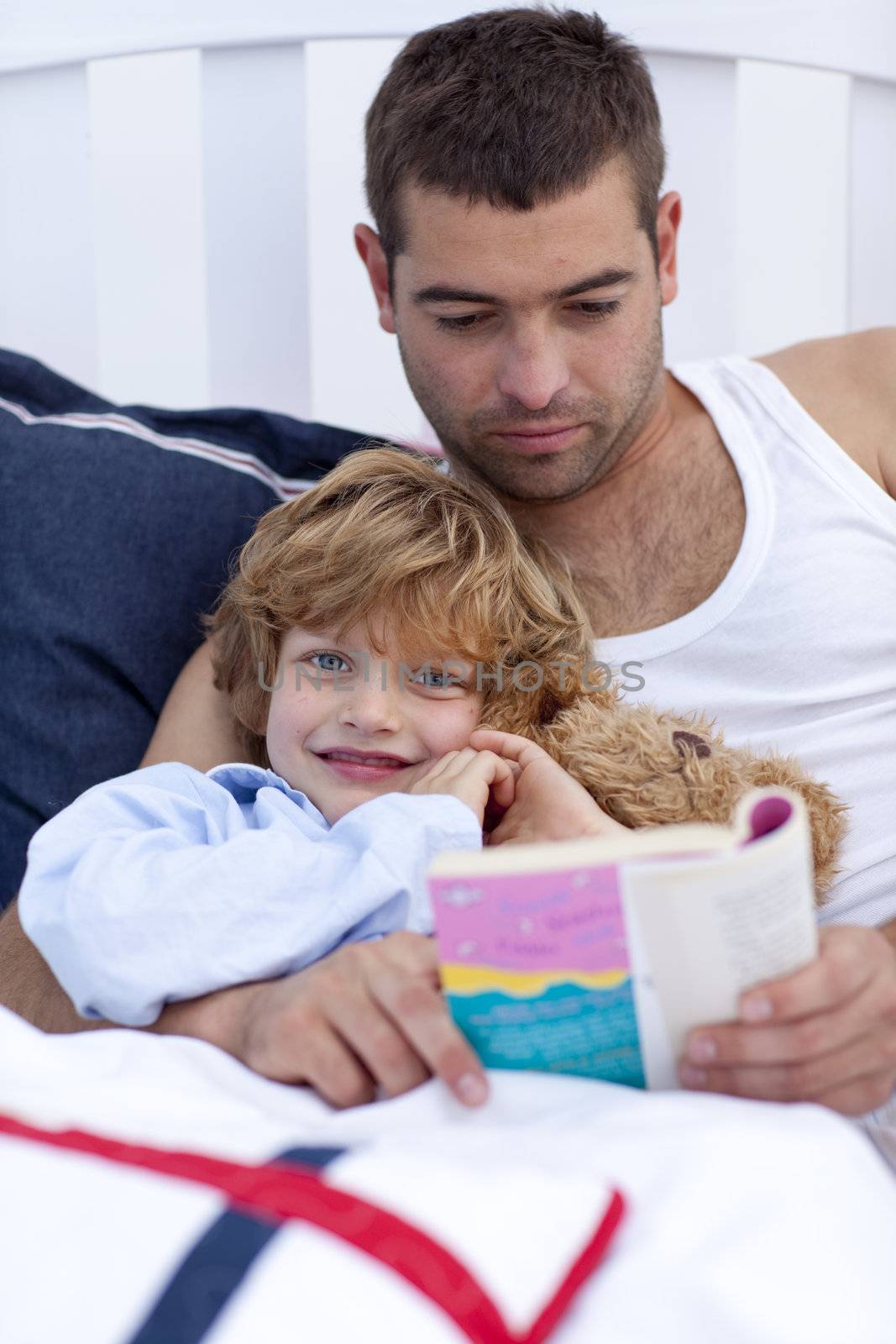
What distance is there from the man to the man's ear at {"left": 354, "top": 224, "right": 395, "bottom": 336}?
0.04 metres

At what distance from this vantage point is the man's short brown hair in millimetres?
1266

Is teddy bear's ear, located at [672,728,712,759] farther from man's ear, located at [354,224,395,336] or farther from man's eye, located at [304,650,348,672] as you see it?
man's ear, located at [354,224,395,336]

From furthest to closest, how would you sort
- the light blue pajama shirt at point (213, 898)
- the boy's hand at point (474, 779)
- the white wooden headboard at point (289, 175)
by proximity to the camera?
the white wooden headboard at point (289, 175) < the boy's hand at point (474, 779) < the light blue pajama shirt at point (213, 898)

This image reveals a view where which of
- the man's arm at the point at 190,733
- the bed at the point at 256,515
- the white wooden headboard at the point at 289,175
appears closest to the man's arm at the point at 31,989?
the man's arm at the point at 190,733

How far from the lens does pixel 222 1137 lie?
26.5 inches

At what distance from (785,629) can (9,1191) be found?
898mm

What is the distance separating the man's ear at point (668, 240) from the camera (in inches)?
57.5

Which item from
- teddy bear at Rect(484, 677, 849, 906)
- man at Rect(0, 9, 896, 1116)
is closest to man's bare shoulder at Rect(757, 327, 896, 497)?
man at Rect(0, 9, 896, 1116)

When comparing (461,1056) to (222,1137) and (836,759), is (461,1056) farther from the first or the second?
(836,759)

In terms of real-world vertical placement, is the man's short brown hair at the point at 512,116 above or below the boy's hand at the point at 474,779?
above

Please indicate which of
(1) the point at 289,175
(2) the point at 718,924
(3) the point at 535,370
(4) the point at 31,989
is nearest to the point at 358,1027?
(2) the point at 718,924

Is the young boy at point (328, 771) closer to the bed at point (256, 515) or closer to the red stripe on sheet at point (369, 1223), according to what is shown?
the bed at point (256, 515)

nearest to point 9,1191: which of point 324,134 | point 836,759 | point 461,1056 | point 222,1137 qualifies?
point 222,1137

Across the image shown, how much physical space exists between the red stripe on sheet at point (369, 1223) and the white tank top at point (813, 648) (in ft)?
2.11
